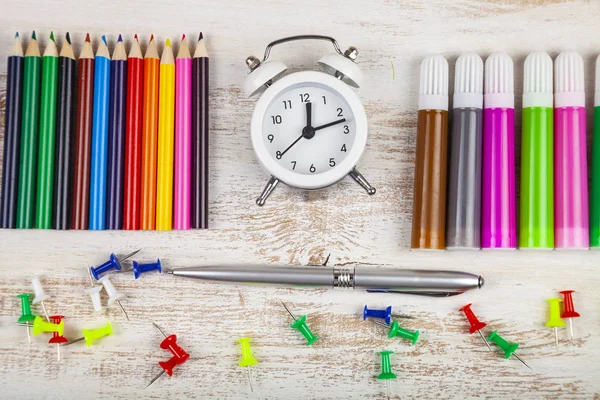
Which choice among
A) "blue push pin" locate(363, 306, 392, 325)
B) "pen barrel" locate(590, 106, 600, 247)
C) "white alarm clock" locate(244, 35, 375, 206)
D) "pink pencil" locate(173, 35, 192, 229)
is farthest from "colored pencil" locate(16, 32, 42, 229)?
"pen barrel" locate(590, 106, 600, 247)

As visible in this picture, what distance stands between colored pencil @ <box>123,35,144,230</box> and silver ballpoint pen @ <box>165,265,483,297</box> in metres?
0.13

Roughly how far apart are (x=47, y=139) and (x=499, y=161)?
2.56 ft

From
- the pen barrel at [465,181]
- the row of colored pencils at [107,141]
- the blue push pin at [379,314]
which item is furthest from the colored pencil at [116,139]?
the pen barrel at [465,181]

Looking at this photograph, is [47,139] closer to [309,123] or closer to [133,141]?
[133,141]

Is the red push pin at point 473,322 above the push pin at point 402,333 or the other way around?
above

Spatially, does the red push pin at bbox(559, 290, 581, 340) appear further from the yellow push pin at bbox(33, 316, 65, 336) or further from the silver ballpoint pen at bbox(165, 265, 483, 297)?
the yellow push pin at bbox(33, 316, 65, 336)

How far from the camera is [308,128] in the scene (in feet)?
3.55

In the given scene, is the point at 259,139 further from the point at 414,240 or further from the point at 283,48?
the point at 414,240

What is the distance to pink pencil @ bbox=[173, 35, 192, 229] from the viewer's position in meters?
1.11

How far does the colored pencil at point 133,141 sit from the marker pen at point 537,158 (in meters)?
0.66

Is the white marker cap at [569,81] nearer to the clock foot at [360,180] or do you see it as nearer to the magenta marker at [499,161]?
the magenta marker at [499,161]

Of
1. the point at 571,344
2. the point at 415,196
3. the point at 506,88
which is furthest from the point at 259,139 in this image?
the point at 571,344

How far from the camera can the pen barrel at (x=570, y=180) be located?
1071 mm

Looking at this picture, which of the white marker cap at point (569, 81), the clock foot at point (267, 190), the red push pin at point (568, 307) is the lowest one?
the red push pin at point (568, 307)
